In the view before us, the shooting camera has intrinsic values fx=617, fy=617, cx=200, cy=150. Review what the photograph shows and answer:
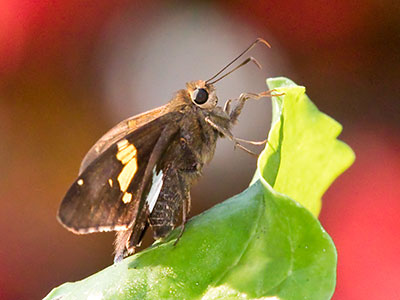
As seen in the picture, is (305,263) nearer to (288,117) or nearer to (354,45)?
(288,117)

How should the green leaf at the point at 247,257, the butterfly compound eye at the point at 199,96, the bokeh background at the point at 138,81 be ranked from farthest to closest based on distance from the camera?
the bokeh background at the point at 138,81 → the butterfly compound eye at the point at 199,96 → the green leaf at the point at 247,257

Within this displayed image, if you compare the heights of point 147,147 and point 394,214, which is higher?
point 147,147

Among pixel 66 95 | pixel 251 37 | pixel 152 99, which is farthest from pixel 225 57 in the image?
pixel 66 95

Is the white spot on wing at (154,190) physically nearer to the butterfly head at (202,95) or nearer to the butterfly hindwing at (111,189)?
the butterfly hindwing at (111,189)

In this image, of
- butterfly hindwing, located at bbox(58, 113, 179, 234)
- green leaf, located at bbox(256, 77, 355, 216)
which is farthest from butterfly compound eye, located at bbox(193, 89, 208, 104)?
green leaf, located at bbox(256, 77, 355, 216)

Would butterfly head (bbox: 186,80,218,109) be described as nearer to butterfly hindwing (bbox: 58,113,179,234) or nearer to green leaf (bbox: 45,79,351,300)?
butterfly hindwing (bbox: 58,113,179,234)

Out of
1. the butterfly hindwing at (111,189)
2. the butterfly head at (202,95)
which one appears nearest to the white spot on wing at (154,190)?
the butterfly hindwing at (111,189)

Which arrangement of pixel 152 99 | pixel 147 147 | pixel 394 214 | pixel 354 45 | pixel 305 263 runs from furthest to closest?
pixel 152 99
pixel 354 45
pixel 394 214
pixel 147 147
pixel 305 263
